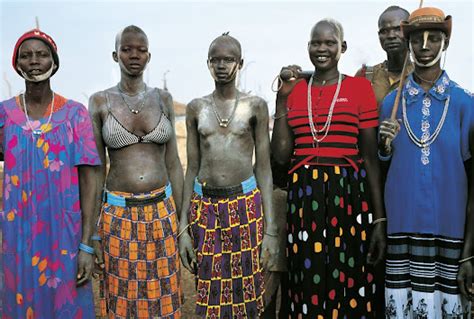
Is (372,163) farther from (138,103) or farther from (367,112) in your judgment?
(138,103)

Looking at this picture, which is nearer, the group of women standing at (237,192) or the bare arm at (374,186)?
the group of women standing at (237,192)

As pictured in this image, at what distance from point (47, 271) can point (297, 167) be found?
1.73 metres

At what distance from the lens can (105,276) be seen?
3.51 m

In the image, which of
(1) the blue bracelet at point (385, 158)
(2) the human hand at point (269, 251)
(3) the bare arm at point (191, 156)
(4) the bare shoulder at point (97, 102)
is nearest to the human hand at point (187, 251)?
(3) the bare arm at point (191, 156)

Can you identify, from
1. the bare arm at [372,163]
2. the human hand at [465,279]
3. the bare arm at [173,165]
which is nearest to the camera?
the human hand at [465,279]

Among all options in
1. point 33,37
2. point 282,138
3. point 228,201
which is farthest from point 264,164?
point 33,37

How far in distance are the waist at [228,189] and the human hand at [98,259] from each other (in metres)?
0.77

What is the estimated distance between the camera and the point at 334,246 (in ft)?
10.7

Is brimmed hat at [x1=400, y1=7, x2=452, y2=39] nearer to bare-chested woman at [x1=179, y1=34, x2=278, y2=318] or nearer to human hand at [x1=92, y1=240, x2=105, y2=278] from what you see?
bare-chested woman at [x1=179, y1=34, x2=278, y2=318]

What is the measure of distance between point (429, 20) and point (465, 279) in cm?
156

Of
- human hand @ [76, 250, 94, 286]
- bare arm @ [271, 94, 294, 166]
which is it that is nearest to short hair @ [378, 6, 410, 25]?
bare arm @ [271, 94, 294, 166]

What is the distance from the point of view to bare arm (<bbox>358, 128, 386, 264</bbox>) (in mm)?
3258

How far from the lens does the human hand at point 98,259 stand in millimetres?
3428

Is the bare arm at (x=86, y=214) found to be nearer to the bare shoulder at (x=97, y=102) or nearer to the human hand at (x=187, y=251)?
the bare shoulder at (x=97, y=102)
